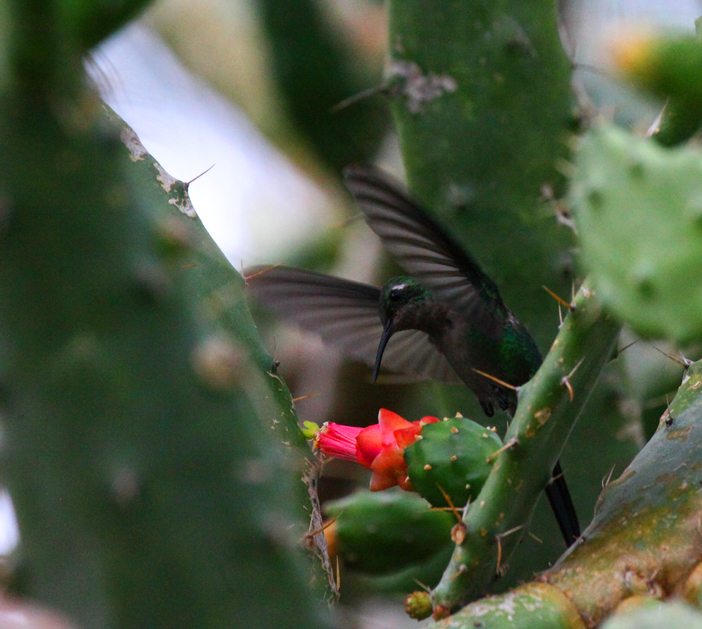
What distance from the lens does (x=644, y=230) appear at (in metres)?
0.55

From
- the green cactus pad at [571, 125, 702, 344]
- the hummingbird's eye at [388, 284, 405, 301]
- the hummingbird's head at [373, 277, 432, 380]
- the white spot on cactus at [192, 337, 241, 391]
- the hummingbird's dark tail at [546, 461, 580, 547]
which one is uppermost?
the green cactus pad at [571, 125, 702, 344]

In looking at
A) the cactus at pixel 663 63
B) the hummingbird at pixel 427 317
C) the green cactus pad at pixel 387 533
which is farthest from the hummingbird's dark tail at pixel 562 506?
the cactus at pixel 663 63

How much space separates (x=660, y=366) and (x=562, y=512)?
0.69m

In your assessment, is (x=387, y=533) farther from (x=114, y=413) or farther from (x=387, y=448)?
(x=114, y=413)

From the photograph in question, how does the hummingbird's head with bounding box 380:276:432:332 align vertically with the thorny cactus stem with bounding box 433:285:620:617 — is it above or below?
below

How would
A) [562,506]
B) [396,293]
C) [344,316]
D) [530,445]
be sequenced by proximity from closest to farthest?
1. [530,445]
2. [562,506]
3. [396,293]
4. [344,316]

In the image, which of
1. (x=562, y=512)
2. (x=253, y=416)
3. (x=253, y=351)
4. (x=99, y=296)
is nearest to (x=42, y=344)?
(x=99, y=296)

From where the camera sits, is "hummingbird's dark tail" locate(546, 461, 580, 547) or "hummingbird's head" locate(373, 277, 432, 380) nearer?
"hummingbird's dark tail" locate(546, 461, 580, 547)

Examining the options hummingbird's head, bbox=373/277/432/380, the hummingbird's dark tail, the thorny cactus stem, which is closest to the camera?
the thorny cactus stem

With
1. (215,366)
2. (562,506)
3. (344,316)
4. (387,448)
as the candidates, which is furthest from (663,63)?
(344,316)

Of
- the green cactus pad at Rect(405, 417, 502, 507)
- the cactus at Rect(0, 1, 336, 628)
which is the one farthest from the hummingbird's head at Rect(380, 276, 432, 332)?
the cactus at Rect(0, 1, 336, 628)

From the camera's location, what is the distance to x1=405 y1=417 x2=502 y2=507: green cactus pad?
95 cm

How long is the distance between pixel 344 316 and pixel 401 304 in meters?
0.18

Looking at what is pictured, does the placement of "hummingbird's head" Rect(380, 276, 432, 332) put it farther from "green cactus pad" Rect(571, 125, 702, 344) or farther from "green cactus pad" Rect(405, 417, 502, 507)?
"green cactus pad" Rect(571, 125, 702, 344)
